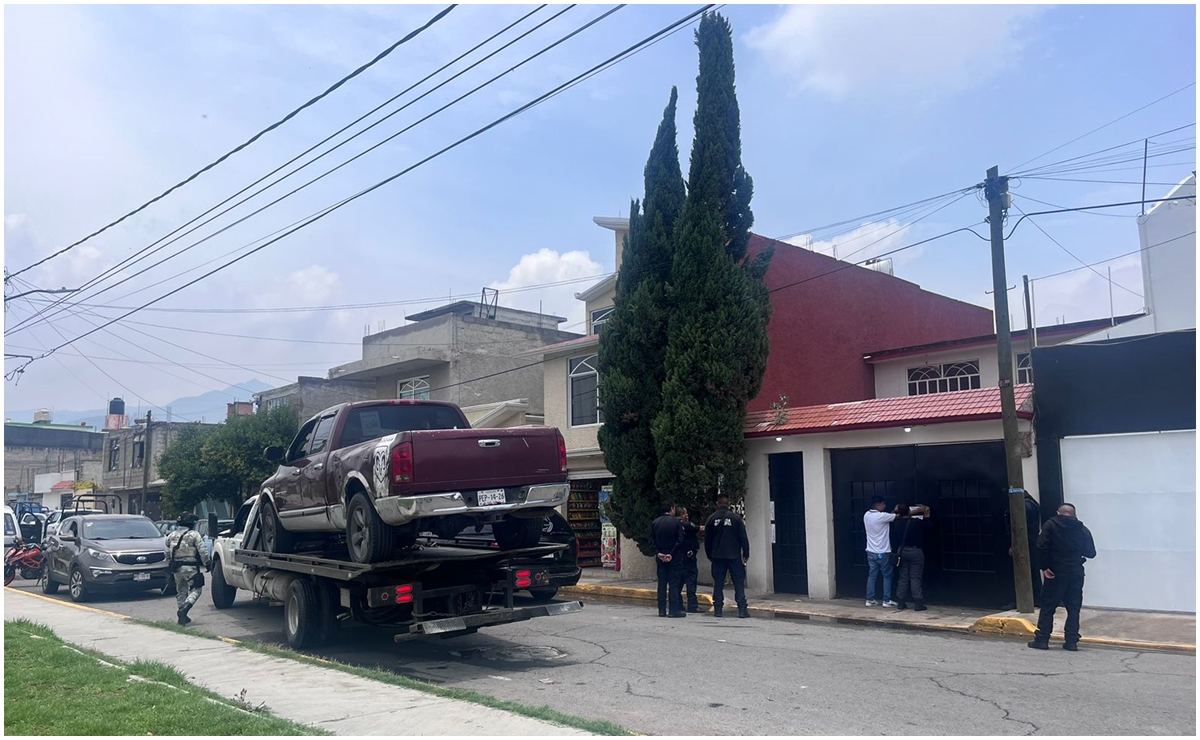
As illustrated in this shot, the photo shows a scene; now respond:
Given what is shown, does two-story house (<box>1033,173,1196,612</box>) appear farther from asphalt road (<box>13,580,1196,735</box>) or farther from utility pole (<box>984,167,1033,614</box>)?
asphalt road (<box>13,580,1196,735</box>)

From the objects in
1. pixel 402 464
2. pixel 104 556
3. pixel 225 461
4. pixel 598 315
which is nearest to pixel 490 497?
pixel 402 464

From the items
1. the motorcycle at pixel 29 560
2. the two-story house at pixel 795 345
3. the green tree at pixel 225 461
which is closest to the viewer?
the two-story house at pixel 795 345

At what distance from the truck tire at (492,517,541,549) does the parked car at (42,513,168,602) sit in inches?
341

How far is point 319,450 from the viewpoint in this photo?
12.0 metres

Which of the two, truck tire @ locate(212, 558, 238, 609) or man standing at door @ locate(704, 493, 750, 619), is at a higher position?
man standing at door @ locate(704, 493, 750, 619)

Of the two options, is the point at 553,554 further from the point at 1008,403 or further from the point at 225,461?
the point at 225,461

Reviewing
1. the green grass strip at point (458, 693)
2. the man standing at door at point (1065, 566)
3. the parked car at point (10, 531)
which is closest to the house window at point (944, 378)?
the man standing at door at point (1065, 566)

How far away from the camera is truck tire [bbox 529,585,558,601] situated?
11.1m

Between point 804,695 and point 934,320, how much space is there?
68.4 feet

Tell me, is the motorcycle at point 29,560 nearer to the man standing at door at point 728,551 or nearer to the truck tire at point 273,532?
the truck tire at point 273,532

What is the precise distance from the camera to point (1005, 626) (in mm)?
12766

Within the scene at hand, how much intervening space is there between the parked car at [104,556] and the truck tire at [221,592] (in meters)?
1.65

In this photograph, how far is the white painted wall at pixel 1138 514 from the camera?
1341 cm

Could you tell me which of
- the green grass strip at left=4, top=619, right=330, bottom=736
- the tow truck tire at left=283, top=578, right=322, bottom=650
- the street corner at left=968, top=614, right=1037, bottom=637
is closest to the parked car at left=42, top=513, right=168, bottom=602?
the tow truck tire at left=283, top=578, right=322, bottom=650
